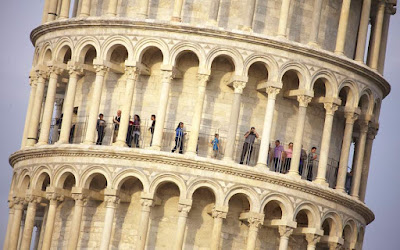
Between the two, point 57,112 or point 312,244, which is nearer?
point 312,244

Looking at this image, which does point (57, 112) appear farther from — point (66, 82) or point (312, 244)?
point (312, 244)

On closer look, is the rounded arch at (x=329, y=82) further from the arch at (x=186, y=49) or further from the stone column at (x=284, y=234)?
the stone column at (x=284, y=234)

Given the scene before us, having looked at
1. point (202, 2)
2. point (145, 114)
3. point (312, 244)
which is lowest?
point (312, 244)

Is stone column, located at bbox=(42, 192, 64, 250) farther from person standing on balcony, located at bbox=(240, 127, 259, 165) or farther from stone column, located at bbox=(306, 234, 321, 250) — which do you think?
stone column, located at bbox=(306, 234, 321, 250)

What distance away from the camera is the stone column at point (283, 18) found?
208ft

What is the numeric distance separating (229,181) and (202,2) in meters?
7.41

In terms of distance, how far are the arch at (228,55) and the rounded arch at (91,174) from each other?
548cm

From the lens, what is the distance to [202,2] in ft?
212

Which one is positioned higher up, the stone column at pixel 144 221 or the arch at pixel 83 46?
the arch at pixel 83 46

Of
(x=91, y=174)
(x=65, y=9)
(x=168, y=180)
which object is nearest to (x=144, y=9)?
(x=65, y=9)

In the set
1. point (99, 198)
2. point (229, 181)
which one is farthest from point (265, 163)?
point (99, 198)

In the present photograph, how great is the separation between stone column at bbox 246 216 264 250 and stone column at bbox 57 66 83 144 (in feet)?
25.7

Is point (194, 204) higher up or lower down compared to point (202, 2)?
lower down

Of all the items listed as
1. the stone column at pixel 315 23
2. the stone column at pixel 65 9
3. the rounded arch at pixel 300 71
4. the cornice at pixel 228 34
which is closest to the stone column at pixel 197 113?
the cornice at pixel 228 34
